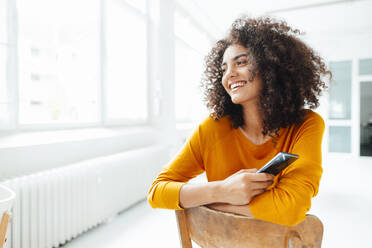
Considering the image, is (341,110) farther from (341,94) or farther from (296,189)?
(296,189)

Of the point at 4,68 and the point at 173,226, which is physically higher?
the point at 4,68

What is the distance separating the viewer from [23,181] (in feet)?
5.11

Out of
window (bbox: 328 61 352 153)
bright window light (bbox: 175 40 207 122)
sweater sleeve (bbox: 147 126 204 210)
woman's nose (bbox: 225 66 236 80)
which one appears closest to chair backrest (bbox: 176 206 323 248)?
sweater sleeve (bbox: 147 126 204 210)

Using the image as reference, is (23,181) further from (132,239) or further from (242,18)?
(242,18)

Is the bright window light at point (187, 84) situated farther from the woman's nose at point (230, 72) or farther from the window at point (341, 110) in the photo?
the window at point (341, 110)

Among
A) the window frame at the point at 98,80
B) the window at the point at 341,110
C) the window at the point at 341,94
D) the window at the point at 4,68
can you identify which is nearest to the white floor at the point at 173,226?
the window frame at the point at 98,80

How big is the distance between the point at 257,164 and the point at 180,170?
0.34 meters

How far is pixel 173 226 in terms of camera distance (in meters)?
2.32

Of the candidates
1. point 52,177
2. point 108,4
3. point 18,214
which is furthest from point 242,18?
point 108,4

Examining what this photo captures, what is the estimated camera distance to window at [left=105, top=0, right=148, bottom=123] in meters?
2.90

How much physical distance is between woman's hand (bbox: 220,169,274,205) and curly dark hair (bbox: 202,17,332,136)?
0.30 m

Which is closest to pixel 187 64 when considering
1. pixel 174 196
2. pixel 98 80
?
pixel 98 80

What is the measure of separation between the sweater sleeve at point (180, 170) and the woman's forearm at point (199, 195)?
0.08 metres

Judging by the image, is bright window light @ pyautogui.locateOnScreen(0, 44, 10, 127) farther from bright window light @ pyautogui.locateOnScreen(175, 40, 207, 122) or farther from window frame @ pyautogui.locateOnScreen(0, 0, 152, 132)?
bright window light @ pyautogui.locateOnScreen(175, 40, 207, 122)
